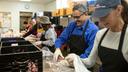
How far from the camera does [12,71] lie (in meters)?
1.43

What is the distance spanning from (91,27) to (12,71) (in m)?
1.31

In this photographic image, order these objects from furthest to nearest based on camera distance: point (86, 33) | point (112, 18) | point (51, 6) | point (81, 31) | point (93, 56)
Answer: point (51, 6) < point (81, 31) < point (86, 33) < point (93, 56) < point (112, 18)

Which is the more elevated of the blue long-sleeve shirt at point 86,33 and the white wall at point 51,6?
the white wall at point 51,6

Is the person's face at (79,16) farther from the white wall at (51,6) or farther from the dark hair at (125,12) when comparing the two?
the white wall at (51,6)

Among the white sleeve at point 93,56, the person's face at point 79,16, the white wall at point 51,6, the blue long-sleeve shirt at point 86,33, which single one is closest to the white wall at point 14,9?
the white wall at point 51,6

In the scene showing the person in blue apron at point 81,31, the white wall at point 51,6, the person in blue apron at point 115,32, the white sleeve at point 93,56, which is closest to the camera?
the person in blue apron at point 115,32

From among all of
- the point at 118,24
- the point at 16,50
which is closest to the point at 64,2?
the point at 16,50

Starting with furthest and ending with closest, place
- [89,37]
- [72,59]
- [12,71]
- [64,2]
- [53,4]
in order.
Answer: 1. [53,4]
2. [64,2]
3. [89,37]
4. [72,59]
5. [12,71]

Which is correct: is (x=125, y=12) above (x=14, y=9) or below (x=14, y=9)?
below

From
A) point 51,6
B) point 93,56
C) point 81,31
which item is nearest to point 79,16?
point 81,31

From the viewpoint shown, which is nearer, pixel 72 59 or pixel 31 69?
pixel 31 69

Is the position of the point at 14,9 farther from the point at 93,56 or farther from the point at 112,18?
the point at 112,18

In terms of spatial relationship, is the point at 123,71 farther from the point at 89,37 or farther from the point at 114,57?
the point at 89,37

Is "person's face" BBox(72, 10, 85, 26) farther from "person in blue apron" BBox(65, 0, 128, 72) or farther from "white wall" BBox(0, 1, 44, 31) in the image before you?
"white wall" BBox(0, 1, 44, 31)
